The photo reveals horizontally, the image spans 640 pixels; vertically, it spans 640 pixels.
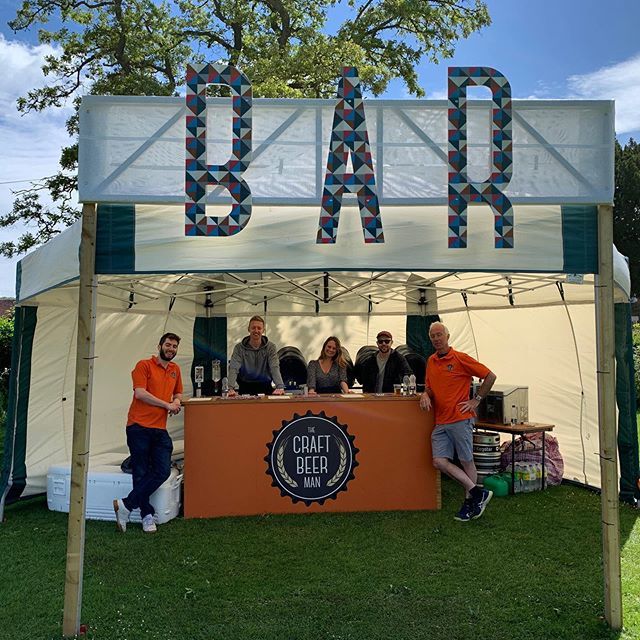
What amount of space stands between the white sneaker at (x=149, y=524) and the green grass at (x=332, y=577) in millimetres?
86

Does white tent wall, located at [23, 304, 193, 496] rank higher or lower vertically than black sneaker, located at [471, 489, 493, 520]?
higher

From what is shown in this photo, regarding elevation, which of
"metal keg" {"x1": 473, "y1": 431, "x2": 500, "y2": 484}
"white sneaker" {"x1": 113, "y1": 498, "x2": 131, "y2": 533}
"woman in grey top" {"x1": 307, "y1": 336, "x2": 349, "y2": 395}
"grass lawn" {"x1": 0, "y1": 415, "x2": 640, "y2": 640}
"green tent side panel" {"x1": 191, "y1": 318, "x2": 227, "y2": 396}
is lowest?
"grass lawn" {"x1": 0, "y1": 415, "x2": 640, "y2": 640}

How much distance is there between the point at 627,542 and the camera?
4797 millimetres

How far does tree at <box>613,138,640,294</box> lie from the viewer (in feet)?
89.6

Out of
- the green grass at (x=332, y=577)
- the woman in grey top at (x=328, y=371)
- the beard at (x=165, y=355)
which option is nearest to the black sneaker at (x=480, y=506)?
the green grass at (x=332, y=577)

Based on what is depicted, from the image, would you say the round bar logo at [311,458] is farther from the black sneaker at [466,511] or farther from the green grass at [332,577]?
the black sneaker at [466,511]

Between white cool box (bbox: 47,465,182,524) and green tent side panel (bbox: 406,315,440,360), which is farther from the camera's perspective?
green tent side panel (bbox: 406,315,440,360)

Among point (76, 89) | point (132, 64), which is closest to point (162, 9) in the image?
point (132, 64)

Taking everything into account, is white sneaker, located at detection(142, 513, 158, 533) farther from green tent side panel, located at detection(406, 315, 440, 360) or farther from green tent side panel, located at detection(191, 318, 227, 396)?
green tent side panel, located at detection(406, 315, 440, 360)

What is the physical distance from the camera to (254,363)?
632 centimetres

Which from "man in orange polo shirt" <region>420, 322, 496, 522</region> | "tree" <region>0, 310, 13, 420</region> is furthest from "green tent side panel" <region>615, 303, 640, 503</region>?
"tree" <region>0, 310, 13, 420</region>

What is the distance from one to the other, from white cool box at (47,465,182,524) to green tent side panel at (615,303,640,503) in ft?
12.3

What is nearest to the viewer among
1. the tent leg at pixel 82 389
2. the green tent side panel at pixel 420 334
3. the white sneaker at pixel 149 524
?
the tent leg at pixel 82 389

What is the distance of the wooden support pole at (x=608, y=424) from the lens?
3387 mm
